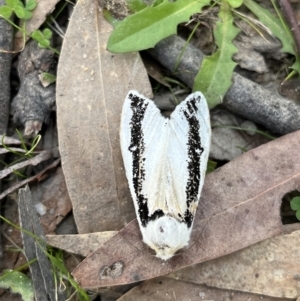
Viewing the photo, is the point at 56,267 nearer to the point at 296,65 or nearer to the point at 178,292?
the point at 178,292

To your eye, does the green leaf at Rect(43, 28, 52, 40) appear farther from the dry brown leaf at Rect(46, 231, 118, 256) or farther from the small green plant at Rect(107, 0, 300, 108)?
the dry brown leaf at Rect(46, 231, 118, 256)

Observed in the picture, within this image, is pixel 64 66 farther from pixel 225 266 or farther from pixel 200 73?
pixel 225 266

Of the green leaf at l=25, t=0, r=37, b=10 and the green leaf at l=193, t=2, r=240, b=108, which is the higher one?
the green leaf at l=25, t=0, r=37, b=10

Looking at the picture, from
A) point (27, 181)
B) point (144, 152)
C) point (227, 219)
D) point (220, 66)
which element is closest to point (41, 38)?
point (27, 181)

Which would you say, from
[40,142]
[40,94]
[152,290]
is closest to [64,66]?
[40,94]

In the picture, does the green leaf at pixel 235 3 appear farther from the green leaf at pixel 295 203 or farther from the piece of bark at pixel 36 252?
the piece of bark at pixel 36 252

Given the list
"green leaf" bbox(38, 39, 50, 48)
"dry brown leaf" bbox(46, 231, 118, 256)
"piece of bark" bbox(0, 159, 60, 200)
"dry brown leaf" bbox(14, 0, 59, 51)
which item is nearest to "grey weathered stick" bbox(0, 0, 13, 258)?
"dry brown leaf" bbox(14, 0, 59, 51)
